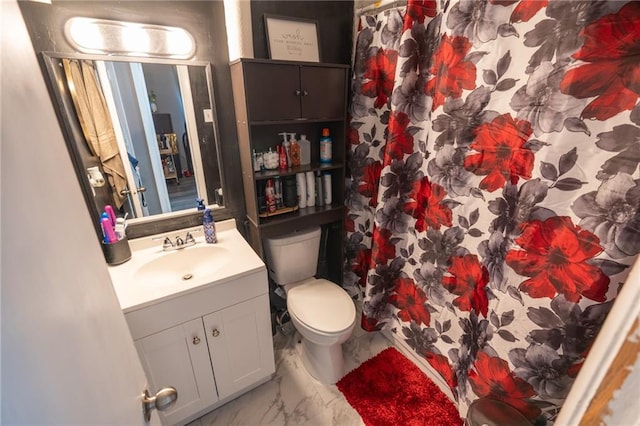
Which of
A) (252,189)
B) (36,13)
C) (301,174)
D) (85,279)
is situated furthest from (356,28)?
(85,279)

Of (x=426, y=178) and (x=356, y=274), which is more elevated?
(x=426, y=178)

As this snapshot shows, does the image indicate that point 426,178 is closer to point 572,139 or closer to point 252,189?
point 572,139

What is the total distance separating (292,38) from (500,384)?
1896mm

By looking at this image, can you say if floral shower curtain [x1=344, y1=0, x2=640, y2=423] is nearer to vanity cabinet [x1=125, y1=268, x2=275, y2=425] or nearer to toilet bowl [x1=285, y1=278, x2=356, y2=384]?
toilet bowl [x1=285, y1=278, x2=356, y2=384]

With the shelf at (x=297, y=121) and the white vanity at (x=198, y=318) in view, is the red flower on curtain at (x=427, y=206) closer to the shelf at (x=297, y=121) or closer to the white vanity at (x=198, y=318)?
the shelf at (x=297, y=121)

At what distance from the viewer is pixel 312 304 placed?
1.53 meters

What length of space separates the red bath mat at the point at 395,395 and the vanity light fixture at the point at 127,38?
194cm

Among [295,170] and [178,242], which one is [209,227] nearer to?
[178,242]

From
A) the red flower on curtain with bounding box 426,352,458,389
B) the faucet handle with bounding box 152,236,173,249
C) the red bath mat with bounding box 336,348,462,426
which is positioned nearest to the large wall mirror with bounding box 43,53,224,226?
the faucet handle with bounding box 152,236,173,249

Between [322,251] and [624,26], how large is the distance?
1718 mm

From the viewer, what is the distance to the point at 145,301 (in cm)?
105

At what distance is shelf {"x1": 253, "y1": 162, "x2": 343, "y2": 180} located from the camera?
1458 millimetres

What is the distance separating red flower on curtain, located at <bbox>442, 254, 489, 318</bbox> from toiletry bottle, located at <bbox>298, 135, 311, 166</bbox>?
98cm

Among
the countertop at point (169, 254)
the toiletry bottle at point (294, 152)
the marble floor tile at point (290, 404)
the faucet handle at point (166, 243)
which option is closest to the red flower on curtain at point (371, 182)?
the toiletry bottle at point (294, 152)
